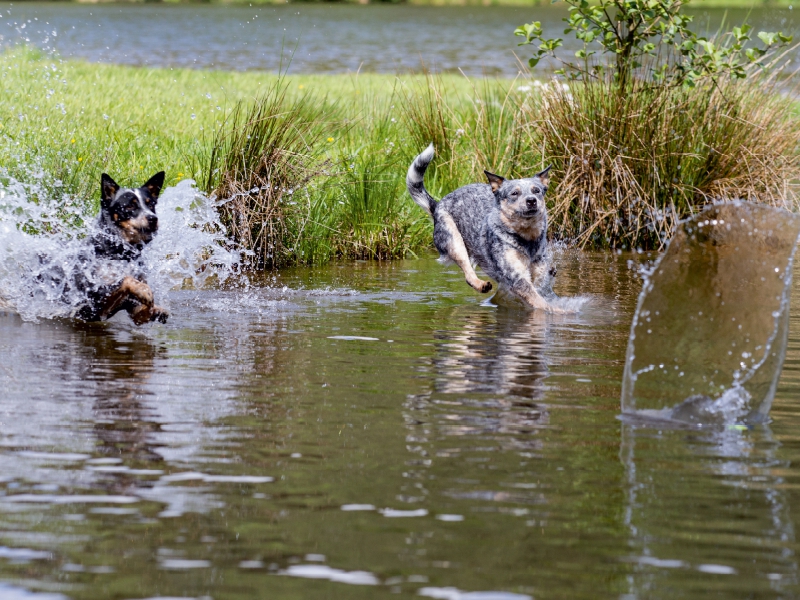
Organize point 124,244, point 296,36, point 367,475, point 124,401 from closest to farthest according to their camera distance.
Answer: point 367,475 → point 124,401 → point 124,244 → point 296,36

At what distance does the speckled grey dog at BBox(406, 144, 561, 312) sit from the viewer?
28.3ft

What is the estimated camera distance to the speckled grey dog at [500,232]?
8641 millimetres

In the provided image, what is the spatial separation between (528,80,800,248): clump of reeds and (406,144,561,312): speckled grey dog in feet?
5.19

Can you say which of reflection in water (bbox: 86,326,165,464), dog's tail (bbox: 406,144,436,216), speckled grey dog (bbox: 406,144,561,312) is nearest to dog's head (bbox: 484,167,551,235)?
speckled grey dog (bbox: 406,144,561,312)

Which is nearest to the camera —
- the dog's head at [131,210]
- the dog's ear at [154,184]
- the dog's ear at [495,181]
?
the dog's head at [131,210]

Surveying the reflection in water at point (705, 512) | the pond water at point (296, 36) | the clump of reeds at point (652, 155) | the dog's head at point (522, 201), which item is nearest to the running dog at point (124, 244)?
the dog's head at point (522, 201)

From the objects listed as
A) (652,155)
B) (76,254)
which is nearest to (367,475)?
(76,254)

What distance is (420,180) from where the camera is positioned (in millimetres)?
9750

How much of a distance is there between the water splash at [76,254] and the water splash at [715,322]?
3442 millimetres

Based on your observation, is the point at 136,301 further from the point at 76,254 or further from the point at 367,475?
the point at 367,475

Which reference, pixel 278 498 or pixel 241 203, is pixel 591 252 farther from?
pixel 278 498

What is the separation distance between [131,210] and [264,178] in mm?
2778

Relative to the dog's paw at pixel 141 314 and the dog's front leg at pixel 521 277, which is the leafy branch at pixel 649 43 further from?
the dog's paw at pixel 141 314

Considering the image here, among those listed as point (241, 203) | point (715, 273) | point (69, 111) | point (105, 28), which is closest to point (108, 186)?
point (241, 203)
